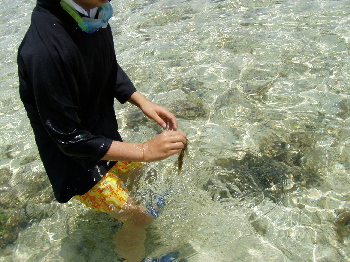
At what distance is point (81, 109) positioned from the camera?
90.4 inches

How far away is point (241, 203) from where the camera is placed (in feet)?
10.1

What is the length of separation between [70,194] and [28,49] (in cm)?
103

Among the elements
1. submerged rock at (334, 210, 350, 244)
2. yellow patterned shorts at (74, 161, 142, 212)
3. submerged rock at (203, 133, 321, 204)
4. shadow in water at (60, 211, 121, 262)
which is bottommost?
shadow in water at (60, 211, 121, 262)

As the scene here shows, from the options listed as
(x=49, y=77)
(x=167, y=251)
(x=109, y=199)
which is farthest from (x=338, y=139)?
(x=49, y=77)

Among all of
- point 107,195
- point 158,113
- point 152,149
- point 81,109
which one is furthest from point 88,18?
point 107,195

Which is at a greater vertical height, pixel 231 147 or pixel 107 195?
pixel 107 195

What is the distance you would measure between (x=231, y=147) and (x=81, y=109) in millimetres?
1948

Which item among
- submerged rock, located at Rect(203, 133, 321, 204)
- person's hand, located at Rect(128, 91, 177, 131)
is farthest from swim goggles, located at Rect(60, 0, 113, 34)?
submerged rock, located at Rect(203, 133, 321, 204)

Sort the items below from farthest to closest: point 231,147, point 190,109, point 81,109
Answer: point 190,109, point 231,147, point 81,109

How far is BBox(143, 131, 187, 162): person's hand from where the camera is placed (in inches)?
80.3

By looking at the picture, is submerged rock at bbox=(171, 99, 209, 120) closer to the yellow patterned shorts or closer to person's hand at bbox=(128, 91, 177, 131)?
person's hand at bbox=(128, 91, 177, 131)

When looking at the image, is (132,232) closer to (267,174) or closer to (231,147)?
(267,174)

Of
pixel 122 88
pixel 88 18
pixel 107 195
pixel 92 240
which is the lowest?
pixel 92 240

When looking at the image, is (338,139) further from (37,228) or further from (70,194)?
(37,228)
